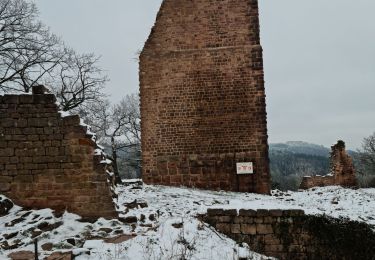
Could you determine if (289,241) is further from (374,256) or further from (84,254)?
(84,254)

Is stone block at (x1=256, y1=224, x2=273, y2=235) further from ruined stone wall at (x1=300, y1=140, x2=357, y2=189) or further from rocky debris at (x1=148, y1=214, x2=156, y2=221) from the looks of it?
ruined stone wall at (x1=300, y1=140, x2=357, y2=189)

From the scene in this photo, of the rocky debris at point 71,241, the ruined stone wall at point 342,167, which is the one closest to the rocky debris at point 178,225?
the rocky debris at point 71,241

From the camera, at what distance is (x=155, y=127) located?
1409 centimetres

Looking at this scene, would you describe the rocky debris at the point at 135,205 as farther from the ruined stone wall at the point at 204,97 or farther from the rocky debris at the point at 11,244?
the ruined stone wall at the point at 204,97

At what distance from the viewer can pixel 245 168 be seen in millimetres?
13562

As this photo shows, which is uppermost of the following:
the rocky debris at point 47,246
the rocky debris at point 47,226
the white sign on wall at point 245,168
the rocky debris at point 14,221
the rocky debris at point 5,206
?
the white sign on wall at point 245,168

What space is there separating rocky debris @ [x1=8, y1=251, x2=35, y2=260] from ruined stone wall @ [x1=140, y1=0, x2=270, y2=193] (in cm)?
740

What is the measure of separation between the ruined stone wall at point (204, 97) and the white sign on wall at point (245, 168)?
0.18 meters

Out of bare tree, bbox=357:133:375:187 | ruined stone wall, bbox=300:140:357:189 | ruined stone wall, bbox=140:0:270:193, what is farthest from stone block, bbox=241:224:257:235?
bare tree, bbox=357:133:375:187

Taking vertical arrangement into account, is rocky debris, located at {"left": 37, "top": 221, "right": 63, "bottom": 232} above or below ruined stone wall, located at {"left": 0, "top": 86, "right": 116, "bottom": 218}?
below

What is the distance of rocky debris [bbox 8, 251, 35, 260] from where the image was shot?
20.9 feet

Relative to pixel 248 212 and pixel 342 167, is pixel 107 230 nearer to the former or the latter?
pixel 248 212

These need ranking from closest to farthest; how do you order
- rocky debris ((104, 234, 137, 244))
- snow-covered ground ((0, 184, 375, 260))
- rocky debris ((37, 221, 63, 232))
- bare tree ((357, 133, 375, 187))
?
snow-covered ground ((0, 184, 375, 260)) < rocky debris ((104, 234, 137, 244)) < rocky debris ((37, 221, 63, 232)) < bare tree ((357, 133, 375, 187))

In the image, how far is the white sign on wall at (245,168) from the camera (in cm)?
1354
